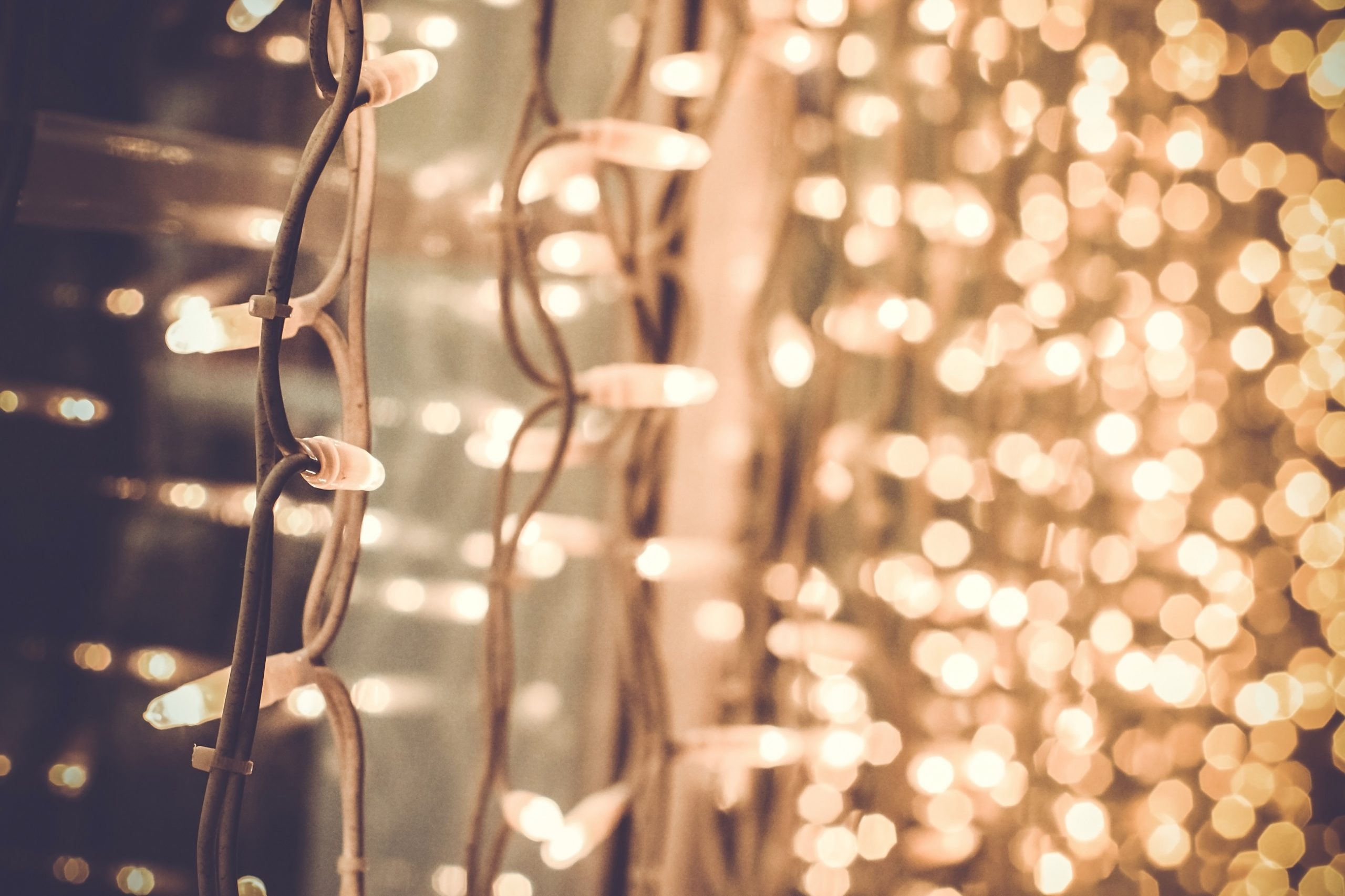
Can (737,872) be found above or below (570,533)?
below

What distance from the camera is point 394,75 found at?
152 millimetres

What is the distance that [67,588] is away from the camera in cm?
25

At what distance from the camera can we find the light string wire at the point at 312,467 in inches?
5.2

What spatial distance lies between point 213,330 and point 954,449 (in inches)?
15.4

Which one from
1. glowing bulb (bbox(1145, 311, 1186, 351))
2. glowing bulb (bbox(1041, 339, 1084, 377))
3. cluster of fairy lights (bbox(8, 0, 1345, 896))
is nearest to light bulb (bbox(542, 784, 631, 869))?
cluster of fairy lights (bbox(8, 0, 1345, 896))

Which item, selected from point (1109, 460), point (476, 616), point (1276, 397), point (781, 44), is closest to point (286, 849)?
point (476, 616)

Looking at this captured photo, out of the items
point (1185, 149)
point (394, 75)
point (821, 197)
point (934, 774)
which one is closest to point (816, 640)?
point (934, 774)

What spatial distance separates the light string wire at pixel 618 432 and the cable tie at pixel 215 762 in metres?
0.08

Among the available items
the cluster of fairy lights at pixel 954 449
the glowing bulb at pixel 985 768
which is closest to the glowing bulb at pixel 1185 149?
the cluster of fairy lights at pixel 954 449

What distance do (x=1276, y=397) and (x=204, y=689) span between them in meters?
0.65

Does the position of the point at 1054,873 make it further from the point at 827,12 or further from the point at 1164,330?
the point at 827,12

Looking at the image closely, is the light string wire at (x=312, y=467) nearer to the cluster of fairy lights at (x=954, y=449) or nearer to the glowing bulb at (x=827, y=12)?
the cluster of fairy lights at (x=954, y=449)

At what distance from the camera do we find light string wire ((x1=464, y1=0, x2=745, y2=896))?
20 cm

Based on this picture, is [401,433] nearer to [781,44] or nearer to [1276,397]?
[781,44]
